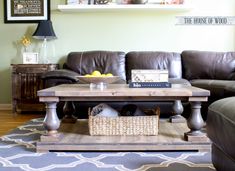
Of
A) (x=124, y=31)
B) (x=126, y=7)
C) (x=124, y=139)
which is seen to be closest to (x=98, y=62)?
(x=124, y=31)

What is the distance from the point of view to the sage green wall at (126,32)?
4.35 m

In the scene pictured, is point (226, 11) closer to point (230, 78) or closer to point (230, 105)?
point (230, 78)

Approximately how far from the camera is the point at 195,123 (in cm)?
221

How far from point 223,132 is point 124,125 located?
1105 millimetres

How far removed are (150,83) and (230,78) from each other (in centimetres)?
188

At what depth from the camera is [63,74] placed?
11.2 ft

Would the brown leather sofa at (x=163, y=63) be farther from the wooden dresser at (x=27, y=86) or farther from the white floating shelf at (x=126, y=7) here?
the white floating shelf at (x=126, y=7)

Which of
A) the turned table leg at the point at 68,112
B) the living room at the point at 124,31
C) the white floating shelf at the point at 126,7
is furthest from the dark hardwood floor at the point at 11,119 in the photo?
the white floating shelf at the point at 126,7

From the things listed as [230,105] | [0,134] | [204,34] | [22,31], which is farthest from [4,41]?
[230,105]

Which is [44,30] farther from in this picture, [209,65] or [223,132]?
[223,132]

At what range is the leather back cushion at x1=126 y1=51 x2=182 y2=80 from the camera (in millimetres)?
4023

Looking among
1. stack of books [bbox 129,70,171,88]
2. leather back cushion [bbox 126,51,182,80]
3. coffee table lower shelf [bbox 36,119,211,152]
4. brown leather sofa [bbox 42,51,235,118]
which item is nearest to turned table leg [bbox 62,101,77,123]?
coffee table lower shelf [bbox 36,119,211,152]

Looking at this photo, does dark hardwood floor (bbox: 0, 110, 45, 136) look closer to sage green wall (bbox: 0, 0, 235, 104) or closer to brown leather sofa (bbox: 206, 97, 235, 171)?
sage green wall (bbox: 0, 0, 235, 104)

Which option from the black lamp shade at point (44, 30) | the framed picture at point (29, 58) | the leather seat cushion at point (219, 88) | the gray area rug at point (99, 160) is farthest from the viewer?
the framed picture at point (29, 58)
